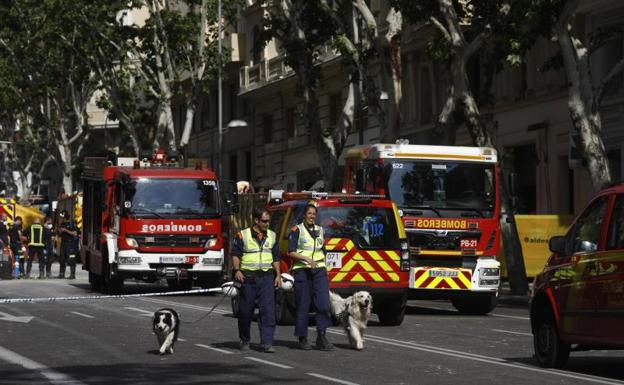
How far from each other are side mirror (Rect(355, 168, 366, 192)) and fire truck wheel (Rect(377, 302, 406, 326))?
11.3 ft

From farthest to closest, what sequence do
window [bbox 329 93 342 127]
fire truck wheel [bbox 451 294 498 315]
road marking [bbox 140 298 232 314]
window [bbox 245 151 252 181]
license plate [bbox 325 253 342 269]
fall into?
window [bbox 245 151 252 181] < window [bbox 329 93 342 127] < road marking [bbox 140 298 232 314] < fire truck wheel [bbox 451 294 498 315] < license plate [bbox 325 253 342 269]

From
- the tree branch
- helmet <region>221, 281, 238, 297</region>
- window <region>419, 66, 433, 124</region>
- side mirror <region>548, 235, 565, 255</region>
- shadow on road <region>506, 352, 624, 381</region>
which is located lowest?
shadow on road <region>506, 352, 624, 381</region>

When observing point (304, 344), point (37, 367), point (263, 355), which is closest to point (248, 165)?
point (304, 344)

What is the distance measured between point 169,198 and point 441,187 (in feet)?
26.0

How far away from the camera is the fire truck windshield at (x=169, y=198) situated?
3131 centimetres

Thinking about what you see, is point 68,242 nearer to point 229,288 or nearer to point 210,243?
point 210,243

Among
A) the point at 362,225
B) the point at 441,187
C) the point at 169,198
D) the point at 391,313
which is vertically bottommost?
the point at 391,313

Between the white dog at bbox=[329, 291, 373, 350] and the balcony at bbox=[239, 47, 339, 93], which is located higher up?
the balcony at bbox=[239, 47, 339, 93]

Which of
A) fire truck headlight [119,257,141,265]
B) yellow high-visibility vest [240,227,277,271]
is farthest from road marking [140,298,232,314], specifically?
yellow high-visibility vest [240,227,277,271]

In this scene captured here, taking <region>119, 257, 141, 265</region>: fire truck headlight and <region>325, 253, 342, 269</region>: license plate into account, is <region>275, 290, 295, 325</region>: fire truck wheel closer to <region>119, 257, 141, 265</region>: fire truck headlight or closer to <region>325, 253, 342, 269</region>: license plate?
<region>325, 253, 342, 269</region>: license plate

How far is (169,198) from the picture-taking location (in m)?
31.5

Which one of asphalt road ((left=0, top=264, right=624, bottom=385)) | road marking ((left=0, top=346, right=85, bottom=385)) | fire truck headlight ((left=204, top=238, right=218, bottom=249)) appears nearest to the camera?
road marking ((left=0, top=346, right=85, bottom=385))

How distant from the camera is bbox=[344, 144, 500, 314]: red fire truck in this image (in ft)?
82.4

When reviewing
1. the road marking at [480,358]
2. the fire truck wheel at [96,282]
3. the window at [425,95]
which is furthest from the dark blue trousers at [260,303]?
the window at [425,95]
